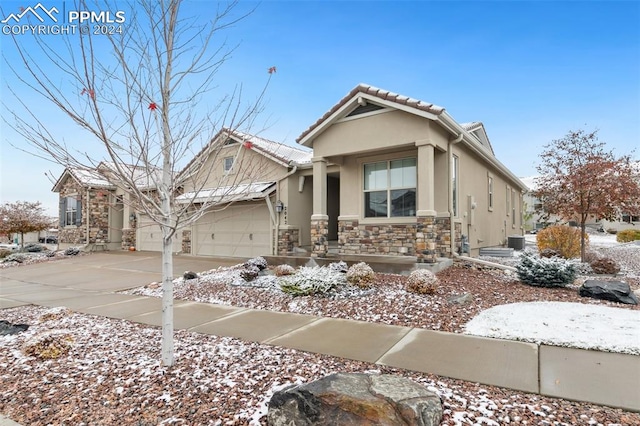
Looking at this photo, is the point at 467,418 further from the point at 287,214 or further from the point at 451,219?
the point at 287,214

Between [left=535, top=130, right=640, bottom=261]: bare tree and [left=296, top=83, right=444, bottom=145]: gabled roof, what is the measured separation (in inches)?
187

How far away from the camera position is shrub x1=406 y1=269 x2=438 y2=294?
640cm

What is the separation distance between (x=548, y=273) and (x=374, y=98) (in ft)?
19.0

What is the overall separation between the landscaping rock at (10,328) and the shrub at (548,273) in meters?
9.07

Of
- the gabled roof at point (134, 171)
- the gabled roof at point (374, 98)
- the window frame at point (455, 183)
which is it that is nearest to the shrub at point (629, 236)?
the window frame at point (455, 183)

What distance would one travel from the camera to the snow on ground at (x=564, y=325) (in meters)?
4.06

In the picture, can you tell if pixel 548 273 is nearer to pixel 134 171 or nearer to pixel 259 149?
pixel 134 171

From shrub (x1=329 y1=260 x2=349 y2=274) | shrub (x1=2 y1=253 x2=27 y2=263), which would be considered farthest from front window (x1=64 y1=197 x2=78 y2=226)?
shrub (x1=329 y1=260 x2=349 y2=274)

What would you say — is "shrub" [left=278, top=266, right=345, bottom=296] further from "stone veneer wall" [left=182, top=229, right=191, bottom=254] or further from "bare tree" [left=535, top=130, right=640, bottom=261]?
"stone veneer wall" [left=182, top=229, right=191, bottom=254]

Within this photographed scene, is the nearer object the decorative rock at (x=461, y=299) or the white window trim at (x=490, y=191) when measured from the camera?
the decorative rock at (x=461, y=299)

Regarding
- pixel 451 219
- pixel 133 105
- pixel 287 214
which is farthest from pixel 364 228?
pixel 133 105

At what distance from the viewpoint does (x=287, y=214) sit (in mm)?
12812

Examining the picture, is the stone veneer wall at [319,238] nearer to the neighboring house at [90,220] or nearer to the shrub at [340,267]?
the shrub at [340,267]

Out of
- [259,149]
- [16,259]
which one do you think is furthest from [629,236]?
[16,259]
